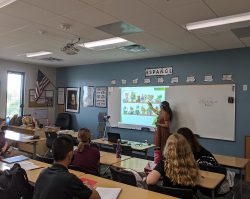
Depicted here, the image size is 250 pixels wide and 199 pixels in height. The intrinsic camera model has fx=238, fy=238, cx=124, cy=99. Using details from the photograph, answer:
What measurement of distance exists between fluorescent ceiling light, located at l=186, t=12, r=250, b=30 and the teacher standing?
254 centimetres

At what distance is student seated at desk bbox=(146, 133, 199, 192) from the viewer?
227 centimetres

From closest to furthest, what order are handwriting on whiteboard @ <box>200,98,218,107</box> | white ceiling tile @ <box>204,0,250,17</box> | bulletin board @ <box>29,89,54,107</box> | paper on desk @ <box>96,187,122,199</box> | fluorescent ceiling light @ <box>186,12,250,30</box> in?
paper on desk @ <box>96,187,122,199</box> < white ceiling tile @ <box>204,0,250,17</box> < fluorescent ceiling light @ <box>186,12,250,30</box> < handwriting on whiteboard @ <box>200,98,218,107</box> < bulletin board @ <box>29,89,54,107</box>

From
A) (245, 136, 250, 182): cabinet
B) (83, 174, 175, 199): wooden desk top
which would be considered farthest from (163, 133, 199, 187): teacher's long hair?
(245, 136, 250, 182): cabinet

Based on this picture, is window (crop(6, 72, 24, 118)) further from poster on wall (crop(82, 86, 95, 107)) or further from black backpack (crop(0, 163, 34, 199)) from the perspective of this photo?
black backpack (crop(0, 163, 34, 199))

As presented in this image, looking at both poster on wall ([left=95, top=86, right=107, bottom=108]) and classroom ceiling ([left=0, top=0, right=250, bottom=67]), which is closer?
classroom ceiling ([left=0, top=0, right=250, bottom=67])

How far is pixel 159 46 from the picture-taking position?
5070 millimetres

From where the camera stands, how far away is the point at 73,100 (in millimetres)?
8500

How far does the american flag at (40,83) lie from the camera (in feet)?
27.9

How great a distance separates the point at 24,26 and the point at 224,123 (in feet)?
14.5

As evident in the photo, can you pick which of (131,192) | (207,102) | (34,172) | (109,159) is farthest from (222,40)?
(34,172)

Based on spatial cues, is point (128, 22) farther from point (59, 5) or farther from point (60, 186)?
point (60, 186)

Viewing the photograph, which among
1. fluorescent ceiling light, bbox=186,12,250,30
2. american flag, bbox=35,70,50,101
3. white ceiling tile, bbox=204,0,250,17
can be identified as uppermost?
white ceiling tile, bbox=204,0,250,17

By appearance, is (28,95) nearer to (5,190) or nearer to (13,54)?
(13,54)

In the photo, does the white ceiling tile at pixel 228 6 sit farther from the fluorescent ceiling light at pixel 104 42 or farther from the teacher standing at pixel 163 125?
the teacher standing at pixel 163 125
